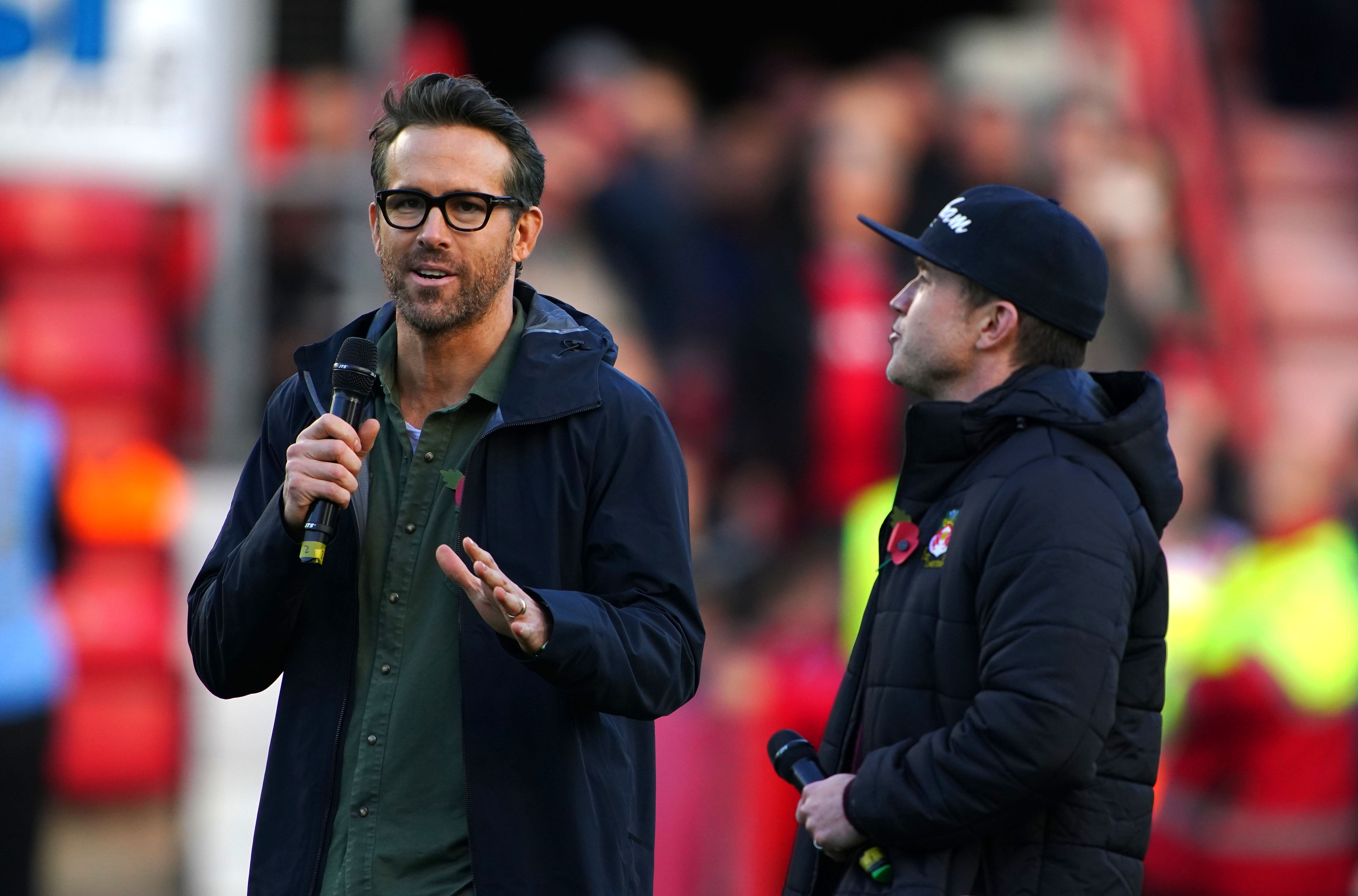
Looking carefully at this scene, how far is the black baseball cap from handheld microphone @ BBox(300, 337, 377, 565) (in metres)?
0.90

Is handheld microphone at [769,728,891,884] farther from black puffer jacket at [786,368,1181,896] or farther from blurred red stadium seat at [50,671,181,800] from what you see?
blurred red stadium seat at [50,671,181,800]

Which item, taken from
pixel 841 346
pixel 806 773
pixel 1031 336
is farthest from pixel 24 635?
pixel 841 346

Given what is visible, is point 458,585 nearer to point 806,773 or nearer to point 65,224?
point 806,773

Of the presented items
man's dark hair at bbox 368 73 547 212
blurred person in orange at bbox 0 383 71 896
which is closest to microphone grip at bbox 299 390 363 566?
man's dark hair at bbox 368 73 547 212

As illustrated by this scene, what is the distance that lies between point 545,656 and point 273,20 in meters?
6.06

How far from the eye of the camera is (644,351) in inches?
340

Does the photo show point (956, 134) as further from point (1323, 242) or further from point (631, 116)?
point (1323, 242)

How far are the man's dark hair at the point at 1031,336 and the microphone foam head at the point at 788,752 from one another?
2.38 feet

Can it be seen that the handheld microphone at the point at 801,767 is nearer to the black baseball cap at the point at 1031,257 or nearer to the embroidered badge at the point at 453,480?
the embroidered badge at the point at 453,480

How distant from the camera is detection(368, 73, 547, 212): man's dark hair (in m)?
2.81

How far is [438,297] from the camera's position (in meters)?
2.80

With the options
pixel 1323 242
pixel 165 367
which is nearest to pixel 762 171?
pixel 165 367

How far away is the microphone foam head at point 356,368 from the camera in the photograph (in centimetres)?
272

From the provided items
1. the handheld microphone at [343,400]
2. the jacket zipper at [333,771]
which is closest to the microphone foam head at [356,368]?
the handheld microphone at [343,400]
